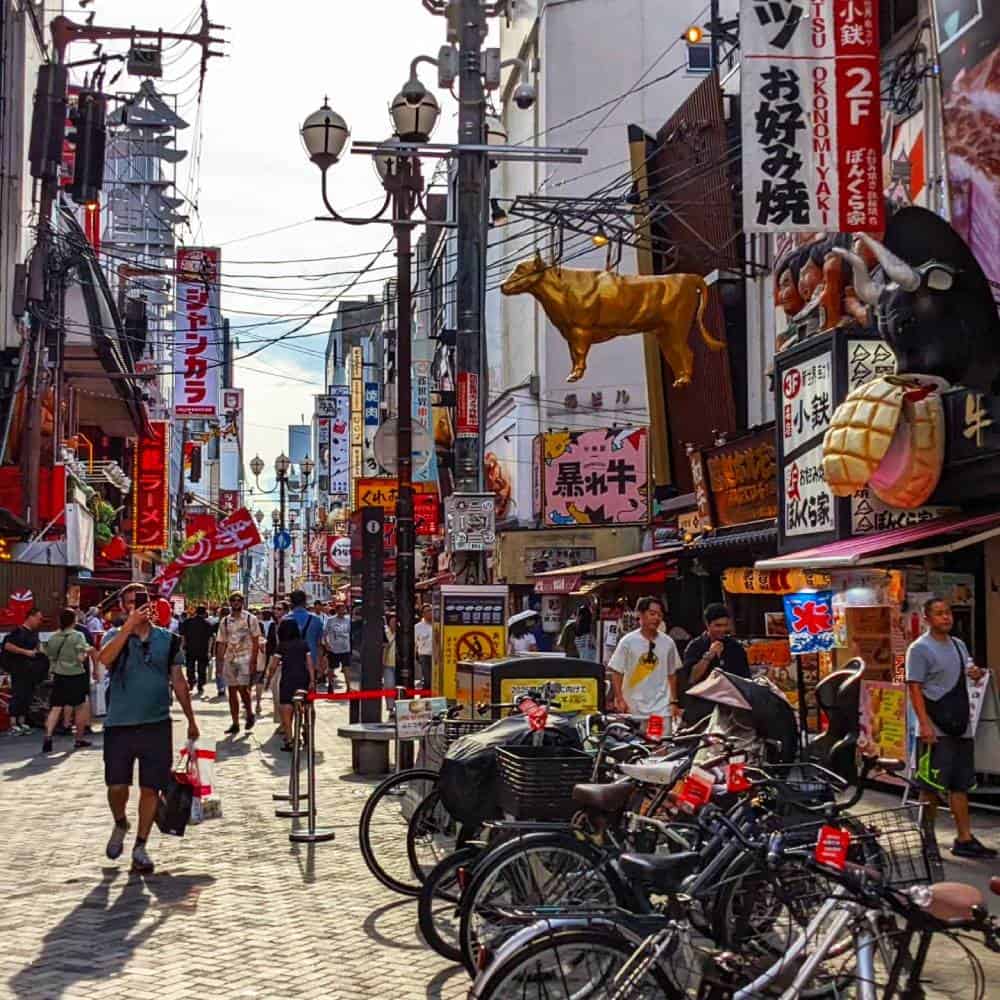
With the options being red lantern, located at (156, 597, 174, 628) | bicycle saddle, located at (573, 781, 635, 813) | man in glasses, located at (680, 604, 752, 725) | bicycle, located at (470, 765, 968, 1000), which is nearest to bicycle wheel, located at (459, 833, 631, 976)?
bicycle saddle, located at (573, 781, 635, 813)

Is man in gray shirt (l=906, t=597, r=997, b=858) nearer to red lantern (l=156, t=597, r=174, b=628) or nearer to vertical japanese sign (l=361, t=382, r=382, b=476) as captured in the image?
red lantern (l=156, t=597, r=174, b=628)

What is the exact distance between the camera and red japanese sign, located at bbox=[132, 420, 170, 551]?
47.7 meters

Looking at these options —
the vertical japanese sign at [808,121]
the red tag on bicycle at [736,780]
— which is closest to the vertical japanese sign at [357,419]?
the vertical japanese sign at [808,121]

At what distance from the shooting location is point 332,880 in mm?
9766

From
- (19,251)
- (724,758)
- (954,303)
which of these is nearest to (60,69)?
(19,251)

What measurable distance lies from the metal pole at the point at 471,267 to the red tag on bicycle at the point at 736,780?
9.94 meters

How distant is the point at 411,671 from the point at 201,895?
324 inches

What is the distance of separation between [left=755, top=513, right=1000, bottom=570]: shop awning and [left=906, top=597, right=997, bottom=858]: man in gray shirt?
48.1 inches

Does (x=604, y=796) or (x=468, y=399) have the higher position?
(x=468, y=399)

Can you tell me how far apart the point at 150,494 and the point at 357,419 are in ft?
107

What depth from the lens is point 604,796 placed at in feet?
21.1

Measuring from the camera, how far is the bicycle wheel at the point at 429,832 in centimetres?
890

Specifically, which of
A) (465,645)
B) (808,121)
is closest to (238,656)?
(465,645)

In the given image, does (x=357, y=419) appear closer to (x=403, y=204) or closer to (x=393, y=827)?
(x=403, y=204)
